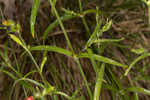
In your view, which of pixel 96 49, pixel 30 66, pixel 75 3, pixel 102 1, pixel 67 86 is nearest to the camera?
pixel 96 49

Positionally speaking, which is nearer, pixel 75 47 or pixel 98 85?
pixel 98 85

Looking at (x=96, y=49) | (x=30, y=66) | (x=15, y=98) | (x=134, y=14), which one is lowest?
(x=15, y=98)

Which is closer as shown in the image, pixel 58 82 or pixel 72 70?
pixel 58 82

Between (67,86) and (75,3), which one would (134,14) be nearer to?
(75,3)

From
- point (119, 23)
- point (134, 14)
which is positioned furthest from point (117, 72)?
point (134, 14)

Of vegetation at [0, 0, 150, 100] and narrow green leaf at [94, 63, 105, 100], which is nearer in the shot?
narrow green leaf at [94, 63, 105, 100]

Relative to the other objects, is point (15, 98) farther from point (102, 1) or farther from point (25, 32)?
point (102, 1)

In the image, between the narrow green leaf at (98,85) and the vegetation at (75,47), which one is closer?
the narrow green leaf at (98,85)

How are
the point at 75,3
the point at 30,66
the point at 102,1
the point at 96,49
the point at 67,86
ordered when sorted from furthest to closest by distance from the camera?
1. the point at 102,1
2. the point at 75,3
3. the point at 30,66
4. the point at 67,86
5. the point at 96,49

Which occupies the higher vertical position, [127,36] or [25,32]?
[25,32]
